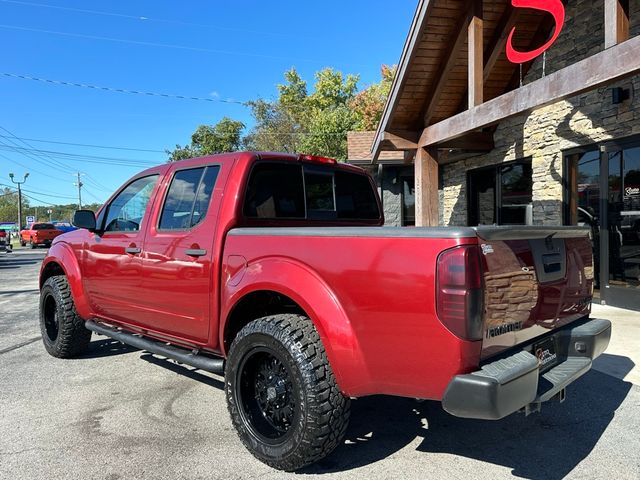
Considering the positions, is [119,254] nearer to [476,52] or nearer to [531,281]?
[531,281]

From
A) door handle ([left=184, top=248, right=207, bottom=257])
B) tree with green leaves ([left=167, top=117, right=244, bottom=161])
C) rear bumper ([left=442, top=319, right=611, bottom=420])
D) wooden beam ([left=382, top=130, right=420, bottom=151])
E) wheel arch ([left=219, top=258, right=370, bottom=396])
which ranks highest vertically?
tree with green leaves ([left=167, top=117, right=244, bottom=161])

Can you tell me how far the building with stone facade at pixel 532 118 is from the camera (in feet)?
23.1

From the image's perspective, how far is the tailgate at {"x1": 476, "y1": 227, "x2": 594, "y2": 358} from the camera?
2.43 metres

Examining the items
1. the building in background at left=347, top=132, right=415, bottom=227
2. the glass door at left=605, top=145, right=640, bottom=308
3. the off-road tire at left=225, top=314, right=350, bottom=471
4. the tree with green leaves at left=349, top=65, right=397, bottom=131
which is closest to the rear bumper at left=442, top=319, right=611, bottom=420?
the off-road tire at left=225, top=314, right=350, bottom=471

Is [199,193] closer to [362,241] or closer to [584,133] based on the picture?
[362,241]

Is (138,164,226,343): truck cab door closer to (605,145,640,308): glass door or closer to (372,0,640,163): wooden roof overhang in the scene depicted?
(372,0,640,163): wooden roof overhang

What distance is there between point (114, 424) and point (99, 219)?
210 centimetres

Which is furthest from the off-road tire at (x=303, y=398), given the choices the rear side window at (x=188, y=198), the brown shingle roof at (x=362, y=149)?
the brown shingle roof at (x=362, y=149)

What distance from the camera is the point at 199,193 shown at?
3820 millimetres

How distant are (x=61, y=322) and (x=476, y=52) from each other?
635cm

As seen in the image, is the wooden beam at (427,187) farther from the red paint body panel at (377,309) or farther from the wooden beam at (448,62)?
the red paint body panel at (377,309)

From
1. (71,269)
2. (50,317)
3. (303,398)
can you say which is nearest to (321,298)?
(303,398)

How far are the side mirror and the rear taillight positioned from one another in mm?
3679

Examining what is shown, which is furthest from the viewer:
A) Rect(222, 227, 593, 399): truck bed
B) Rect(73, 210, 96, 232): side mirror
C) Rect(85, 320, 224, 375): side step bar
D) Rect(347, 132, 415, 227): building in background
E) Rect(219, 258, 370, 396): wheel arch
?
Rect(347, 132, 415, 227): building in background
